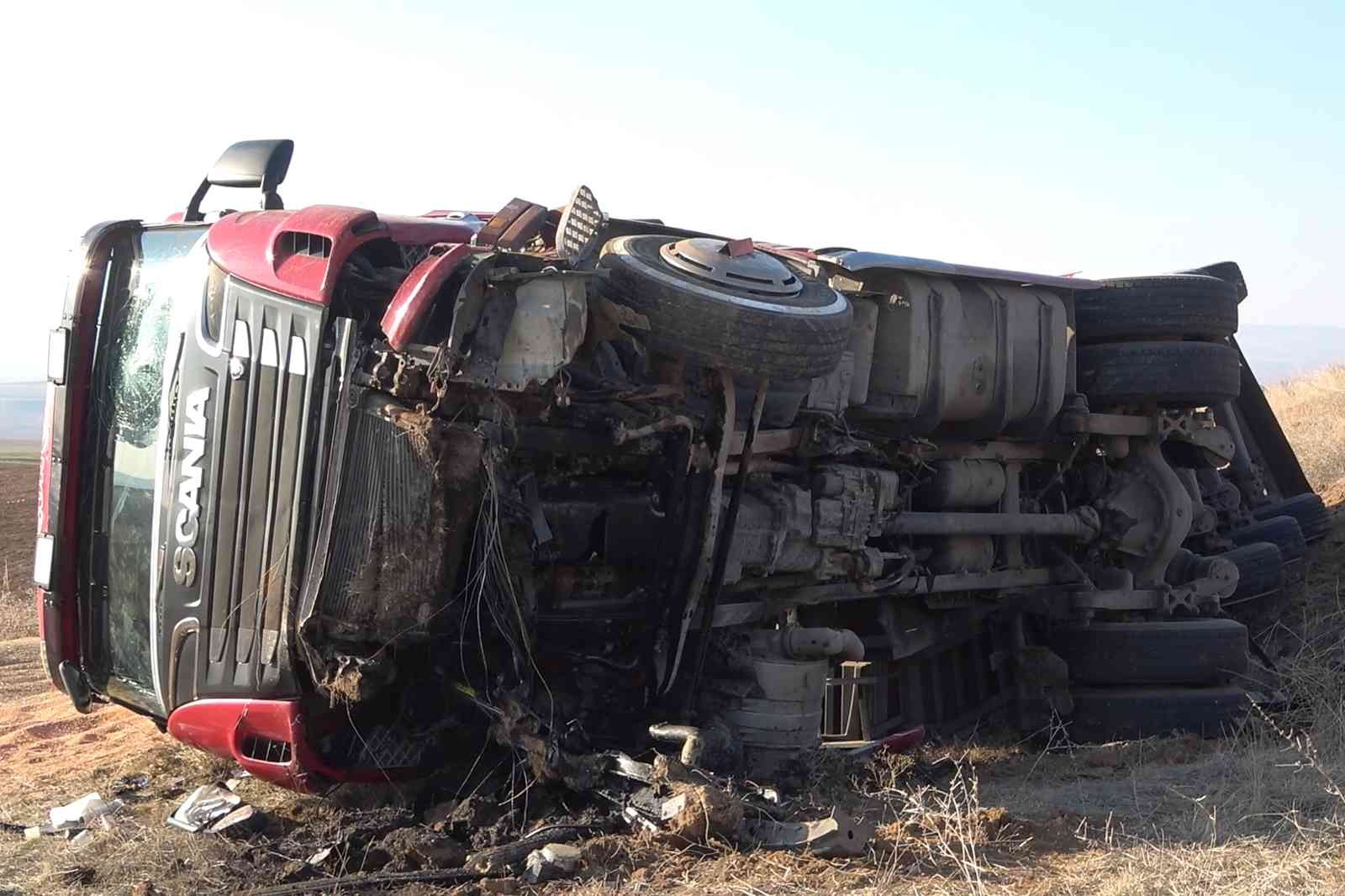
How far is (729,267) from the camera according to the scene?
4637mm

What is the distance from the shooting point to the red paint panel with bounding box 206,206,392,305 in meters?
4.11

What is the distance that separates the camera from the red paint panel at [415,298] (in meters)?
3.94

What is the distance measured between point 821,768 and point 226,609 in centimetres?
198

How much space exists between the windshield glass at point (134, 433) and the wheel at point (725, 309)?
4.56ft

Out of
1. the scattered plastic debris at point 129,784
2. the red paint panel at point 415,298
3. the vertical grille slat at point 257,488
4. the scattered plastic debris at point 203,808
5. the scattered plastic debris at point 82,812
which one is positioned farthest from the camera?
the scattered plastic debris at point 129,784

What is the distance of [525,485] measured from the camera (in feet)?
14.1

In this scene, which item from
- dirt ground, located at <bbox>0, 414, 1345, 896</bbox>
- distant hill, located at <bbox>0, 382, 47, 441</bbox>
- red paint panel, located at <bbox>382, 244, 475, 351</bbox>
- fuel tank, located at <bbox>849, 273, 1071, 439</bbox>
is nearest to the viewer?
dirt ground, located at <bbox>0, 414, 1345, 896</bbox>

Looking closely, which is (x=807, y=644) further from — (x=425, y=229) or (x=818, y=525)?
(x=425, y=229)

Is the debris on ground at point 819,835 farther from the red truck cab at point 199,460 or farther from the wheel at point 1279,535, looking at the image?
the wheel at point 1279,535

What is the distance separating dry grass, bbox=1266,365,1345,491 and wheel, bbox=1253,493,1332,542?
1.55 meters

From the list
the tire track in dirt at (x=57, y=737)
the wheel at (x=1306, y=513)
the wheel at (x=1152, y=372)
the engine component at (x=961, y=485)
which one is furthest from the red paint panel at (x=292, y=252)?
the wheel at (x=1306, y=513)

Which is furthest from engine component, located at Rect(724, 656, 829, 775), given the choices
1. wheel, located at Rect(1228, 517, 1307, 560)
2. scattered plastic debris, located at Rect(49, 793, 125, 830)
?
wheel, located at Rect(1228, 517, 1307, 560)

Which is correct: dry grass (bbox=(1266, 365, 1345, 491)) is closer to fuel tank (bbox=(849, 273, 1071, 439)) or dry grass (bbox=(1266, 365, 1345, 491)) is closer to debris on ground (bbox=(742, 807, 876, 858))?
fuel tank (bbox=(849, 273, 1071, 439))

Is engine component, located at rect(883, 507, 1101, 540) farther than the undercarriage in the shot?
Yes
